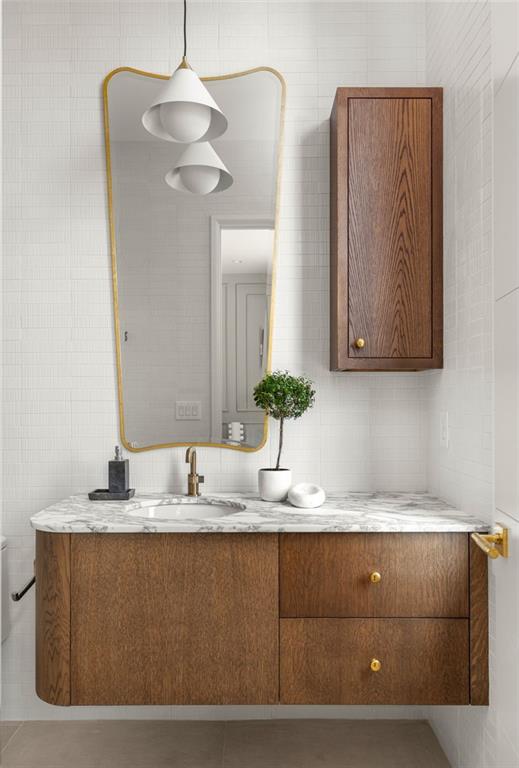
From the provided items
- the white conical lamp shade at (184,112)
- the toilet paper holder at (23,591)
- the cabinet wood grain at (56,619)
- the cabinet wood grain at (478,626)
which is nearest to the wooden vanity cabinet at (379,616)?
the cabinet wood grain at (478,626)

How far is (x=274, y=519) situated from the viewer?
6.12 ft

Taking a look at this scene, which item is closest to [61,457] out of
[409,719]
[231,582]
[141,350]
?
[141,350]

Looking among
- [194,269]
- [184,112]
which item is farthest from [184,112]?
[194,269]

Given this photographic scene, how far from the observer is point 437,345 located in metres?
2.12

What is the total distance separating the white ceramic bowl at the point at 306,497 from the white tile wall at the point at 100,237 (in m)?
0.33

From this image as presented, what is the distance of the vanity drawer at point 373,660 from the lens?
1803 mm

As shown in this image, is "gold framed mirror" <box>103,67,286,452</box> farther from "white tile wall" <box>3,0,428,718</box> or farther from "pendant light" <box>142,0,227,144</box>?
"pendant light" <box>142,0,227,144</box>

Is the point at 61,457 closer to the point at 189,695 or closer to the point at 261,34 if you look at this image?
the point at 189,695

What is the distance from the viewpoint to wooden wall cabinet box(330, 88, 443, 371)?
2125mm

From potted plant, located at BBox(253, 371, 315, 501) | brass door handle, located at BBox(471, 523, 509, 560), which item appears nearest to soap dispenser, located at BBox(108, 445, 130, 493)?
potted plant, located at BBox(253, 371, 315, 501)

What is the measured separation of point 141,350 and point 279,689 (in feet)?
4.01

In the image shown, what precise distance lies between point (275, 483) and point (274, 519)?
0.97ft

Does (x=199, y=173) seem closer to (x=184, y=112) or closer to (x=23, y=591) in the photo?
(x=184, y=112)

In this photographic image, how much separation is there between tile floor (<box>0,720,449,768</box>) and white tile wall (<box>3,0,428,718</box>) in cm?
7
